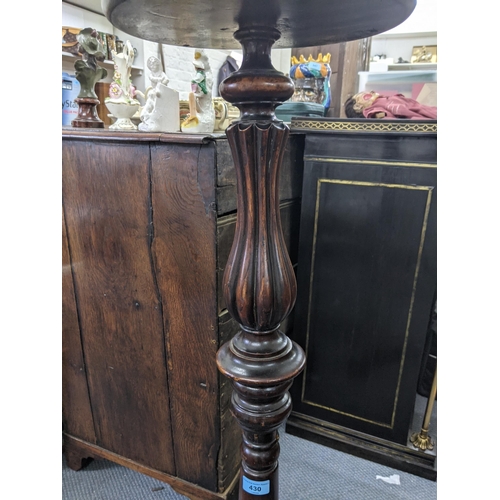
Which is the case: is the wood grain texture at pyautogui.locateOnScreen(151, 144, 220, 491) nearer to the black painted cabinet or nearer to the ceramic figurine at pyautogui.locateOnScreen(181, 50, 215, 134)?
the ceramic figurine at pyautogui.locateOnScreen(181, 50, 215, 134)

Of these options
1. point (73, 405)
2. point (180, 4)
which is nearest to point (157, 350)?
point (73, 405)

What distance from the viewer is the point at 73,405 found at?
121 centimetres

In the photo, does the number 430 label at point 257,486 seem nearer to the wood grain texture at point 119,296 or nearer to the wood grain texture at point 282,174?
the wood grain texture at point 119,296

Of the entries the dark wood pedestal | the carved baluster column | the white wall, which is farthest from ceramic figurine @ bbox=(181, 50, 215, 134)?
the white wall

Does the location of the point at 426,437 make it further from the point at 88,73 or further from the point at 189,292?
the point at 88,73

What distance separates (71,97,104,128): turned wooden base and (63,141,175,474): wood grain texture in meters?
0.17

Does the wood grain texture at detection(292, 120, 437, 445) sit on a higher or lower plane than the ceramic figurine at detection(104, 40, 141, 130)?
lower

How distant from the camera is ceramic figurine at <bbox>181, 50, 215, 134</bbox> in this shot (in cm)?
102

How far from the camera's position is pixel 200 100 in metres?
1.04

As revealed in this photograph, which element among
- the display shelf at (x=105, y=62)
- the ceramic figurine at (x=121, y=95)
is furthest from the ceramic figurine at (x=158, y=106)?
the display shelf at (x=105, y=62)

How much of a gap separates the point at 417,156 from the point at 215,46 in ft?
2.11

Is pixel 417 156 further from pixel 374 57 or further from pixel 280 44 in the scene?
pixel 374 57

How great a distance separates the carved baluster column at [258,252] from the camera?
53 cm

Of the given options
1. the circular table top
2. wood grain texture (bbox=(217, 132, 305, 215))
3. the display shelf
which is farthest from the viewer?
the display shelf
